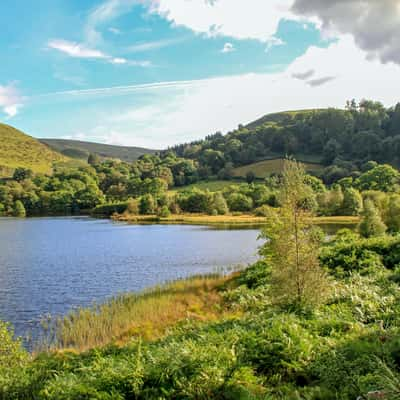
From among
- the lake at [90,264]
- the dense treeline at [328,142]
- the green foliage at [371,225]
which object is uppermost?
the dense treeline at [328,142]

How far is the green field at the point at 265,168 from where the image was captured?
500ft

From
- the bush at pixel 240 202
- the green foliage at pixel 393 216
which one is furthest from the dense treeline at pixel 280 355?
the bush at pixel 240 202

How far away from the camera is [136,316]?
21.8 m

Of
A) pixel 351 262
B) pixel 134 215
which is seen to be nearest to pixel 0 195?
pixel 134 215

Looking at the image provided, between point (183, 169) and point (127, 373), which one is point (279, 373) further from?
point (183, 169)

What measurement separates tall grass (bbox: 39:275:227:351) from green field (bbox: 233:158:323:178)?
12716 centimetres

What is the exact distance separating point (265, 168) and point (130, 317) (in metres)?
143

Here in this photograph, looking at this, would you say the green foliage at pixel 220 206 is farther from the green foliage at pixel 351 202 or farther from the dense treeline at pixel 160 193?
the green foliage at pixel 351 202

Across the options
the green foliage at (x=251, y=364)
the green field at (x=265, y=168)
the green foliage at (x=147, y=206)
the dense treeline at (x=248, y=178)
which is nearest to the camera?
the green foliage at (x=251, y=364)

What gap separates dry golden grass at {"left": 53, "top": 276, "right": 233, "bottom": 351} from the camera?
60.8 ft

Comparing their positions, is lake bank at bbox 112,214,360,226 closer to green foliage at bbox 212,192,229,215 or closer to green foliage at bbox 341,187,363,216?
green foliage at bbox 341,187,363,216

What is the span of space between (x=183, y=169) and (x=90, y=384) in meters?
165

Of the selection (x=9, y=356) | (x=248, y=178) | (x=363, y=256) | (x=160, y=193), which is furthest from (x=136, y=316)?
(x=248, y=178)

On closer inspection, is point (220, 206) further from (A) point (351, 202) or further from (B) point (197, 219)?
(A) point (351, 202)
